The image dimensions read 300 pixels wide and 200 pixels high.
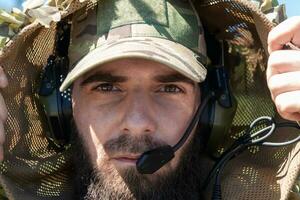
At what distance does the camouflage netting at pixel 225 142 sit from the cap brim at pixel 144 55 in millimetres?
185

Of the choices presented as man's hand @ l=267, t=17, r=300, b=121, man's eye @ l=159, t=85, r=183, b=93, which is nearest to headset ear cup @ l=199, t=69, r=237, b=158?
man's eye @ l=159, t=85, r=183, b=93

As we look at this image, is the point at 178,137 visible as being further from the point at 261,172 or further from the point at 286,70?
the point at 286,70

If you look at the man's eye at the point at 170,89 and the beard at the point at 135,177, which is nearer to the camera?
the beard at the point at 135,177

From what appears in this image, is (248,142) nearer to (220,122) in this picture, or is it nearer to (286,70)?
(220,122)

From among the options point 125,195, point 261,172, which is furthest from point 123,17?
point 261,172

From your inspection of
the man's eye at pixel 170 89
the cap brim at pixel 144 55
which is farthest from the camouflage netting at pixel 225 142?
the man's eye at pixel 170 89

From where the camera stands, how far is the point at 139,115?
2.09 m

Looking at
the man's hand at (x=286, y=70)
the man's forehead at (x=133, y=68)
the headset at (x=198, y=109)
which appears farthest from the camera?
the headset at (x=198, y=109)

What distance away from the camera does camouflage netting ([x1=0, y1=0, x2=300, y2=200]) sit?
222cm

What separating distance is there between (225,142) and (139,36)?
574 millimetres

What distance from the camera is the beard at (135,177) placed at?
2.10 metres

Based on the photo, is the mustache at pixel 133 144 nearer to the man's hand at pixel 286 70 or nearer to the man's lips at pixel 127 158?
the man's lips at pixel 127 158

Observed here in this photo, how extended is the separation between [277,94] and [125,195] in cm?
58

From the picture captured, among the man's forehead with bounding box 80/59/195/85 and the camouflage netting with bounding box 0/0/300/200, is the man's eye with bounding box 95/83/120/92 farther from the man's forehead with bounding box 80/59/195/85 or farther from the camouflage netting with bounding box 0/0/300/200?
the camouflage netting with bounding box 0/0/300/200
